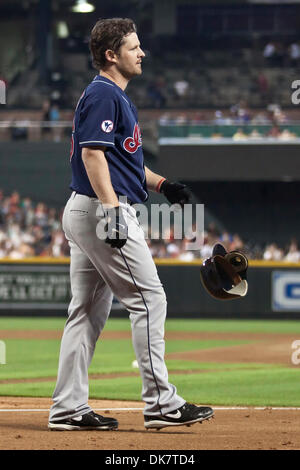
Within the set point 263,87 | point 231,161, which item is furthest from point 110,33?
point 263,87

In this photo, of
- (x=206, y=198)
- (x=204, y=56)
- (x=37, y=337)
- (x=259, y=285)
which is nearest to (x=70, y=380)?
(x=37, y=337)

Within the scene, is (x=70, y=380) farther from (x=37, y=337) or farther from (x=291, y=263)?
(x=291, y=263)

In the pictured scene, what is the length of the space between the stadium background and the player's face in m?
1.96

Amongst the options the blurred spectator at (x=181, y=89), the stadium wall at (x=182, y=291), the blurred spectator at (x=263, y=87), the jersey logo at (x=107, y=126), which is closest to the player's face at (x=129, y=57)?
the jersey logo at (x=107, y=126)

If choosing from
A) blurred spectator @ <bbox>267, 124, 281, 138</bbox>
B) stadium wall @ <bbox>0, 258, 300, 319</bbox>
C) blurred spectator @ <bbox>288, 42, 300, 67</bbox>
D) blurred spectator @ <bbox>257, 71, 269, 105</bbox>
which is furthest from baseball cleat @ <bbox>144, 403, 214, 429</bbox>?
Answer: blurred spectator @ <bbox>288, 42, 300, 67</bbox>

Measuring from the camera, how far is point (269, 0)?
3316 centimetres

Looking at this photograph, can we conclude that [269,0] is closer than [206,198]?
No

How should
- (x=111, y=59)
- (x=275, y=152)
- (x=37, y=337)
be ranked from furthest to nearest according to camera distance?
1. (x=275, y=152)
2. (x=37, y=337)
3. (x=111, y=59)

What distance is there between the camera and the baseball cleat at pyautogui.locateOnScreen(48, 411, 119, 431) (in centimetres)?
516

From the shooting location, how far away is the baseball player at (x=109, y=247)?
498cm

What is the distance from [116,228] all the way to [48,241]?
15544 mm

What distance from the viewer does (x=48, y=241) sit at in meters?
20.3

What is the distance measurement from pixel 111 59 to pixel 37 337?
34.4ft

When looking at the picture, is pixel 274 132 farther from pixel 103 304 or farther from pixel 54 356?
pixel 103 304
